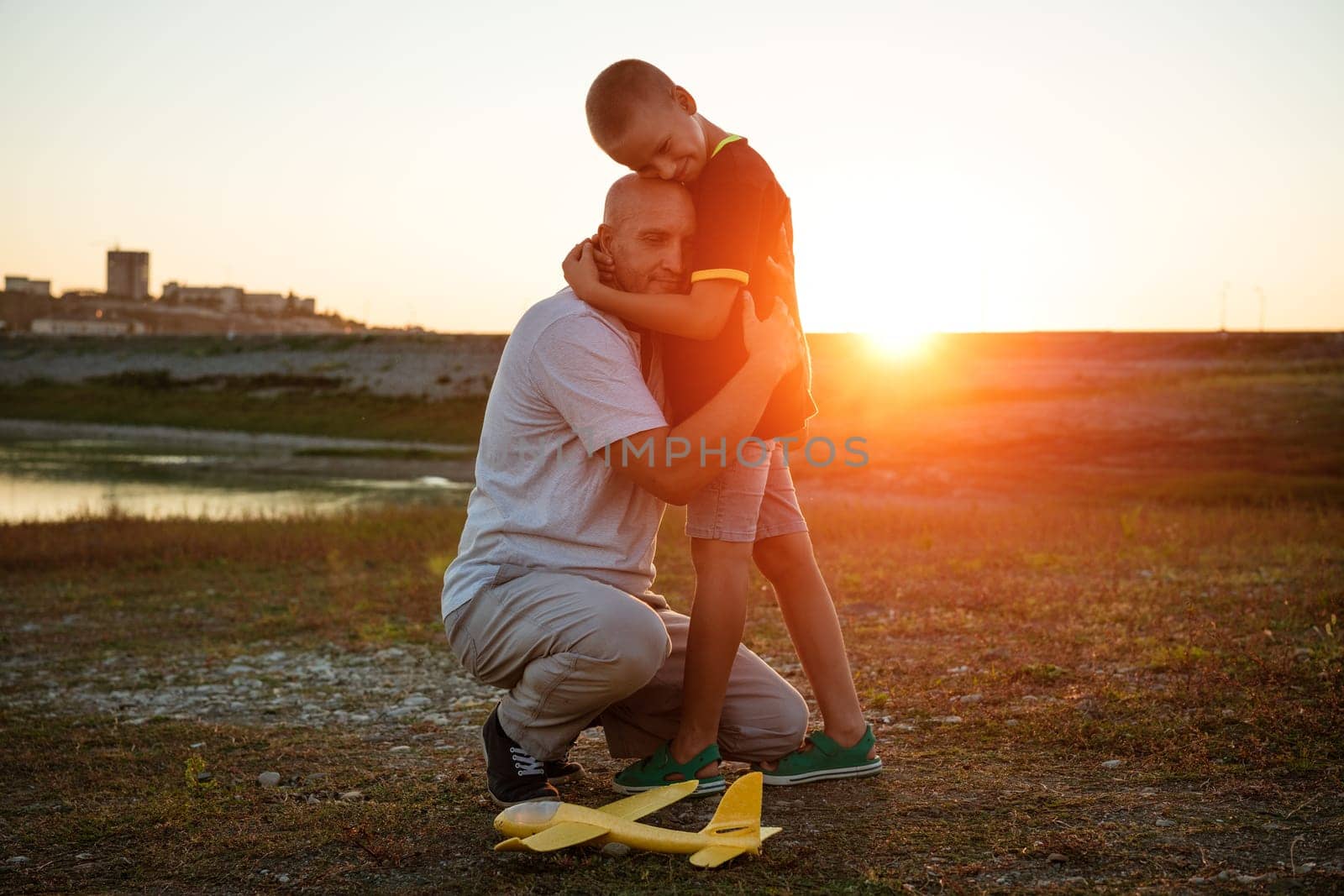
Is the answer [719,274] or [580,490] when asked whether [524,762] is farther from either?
[719,274]

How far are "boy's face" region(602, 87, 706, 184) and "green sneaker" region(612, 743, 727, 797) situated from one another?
1.76 meters

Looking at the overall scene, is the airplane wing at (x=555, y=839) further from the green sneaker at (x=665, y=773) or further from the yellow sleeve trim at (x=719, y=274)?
the yellow sleeve trim at (x=719, y=274)

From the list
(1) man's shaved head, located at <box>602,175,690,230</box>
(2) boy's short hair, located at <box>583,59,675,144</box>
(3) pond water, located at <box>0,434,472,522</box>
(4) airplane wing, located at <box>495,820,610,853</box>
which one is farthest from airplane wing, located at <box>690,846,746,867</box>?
(3) pond water, located at <box>0,434,472,522</box>

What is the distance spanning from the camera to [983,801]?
339 cm

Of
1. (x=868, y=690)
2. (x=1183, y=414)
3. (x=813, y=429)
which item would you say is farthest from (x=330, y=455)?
(x=868, y=690)

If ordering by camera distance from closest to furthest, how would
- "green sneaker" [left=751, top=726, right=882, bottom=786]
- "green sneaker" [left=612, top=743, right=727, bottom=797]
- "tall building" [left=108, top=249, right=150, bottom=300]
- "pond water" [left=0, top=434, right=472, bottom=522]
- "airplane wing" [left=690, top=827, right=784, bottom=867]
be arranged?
"airplane wing" [left=690, top=827, right=784, bottom=867], "green sneaker" [left=612, top=743, right=727, bottom=797], "green sneaker" [left=751, top=726, right=882, bottom=786], "pond water" [left=0, top=434, right=472, bottom=522], "tall building" [left=108, top=249, right=150, bottom=300]

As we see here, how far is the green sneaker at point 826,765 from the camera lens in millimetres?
3701

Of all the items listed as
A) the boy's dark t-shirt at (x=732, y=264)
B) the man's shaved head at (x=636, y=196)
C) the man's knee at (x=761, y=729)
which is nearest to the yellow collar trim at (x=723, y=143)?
the boy's dark t-shirt at (x=732, y=264)

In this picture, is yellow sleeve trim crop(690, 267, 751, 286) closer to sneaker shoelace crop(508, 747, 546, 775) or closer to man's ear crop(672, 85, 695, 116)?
man's ear crop(672, 85, 695, 116)

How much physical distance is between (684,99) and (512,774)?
6.91 ft

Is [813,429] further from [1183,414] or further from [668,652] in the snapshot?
[668,652]

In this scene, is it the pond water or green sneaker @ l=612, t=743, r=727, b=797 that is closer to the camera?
green sneaker @ l=612, t=743, r=727, b=797

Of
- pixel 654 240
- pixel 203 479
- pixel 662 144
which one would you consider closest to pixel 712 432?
pixel 654 240

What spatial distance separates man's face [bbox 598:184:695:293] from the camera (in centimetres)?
336
